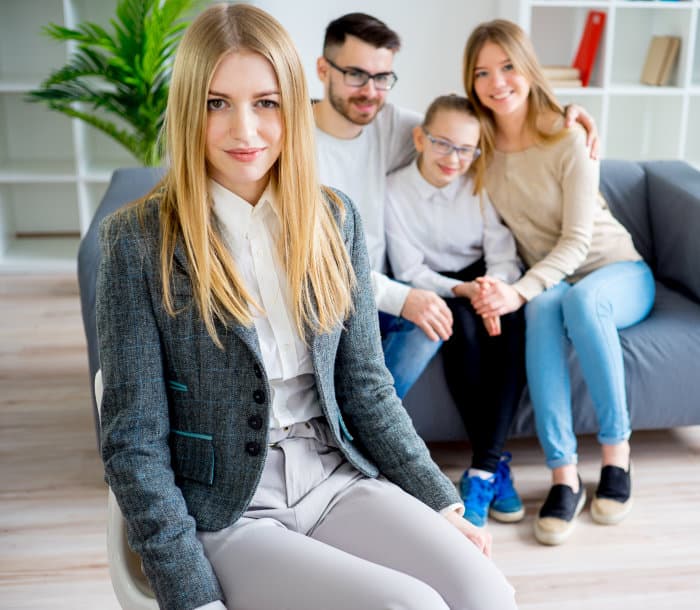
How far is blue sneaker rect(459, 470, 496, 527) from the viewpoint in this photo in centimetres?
223

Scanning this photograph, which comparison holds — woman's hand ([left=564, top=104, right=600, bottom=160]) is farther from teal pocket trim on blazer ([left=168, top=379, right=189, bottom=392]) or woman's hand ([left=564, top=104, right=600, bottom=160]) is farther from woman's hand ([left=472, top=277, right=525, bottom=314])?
teal pocket trim on blazer ([left=168, top=379, right=189, bottom=392])

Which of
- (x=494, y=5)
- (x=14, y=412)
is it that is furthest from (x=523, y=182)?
(x=494, y=5)

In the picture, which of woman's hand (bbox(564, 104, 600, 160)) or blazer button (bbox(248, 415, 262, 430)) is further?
woman's hand (bbox(564, 104, 600, 160))

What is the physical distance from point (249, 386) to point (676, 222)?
Answer: 1.81m

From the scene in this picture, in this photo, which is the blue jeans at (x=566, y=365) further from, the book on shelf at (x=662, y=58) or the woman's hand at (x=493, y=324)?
the book on shelf at (x=662, y=58)

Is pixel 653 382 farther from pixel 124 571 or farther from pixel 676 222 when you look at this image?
pixel 124 571

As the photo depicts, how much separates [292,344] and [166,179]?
0.99 ft

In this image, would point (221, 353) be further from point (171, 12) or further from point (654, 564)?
point (171, 12)

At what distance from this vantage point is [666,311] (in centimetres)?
255

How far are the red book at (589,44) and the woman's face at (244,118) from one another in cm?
304

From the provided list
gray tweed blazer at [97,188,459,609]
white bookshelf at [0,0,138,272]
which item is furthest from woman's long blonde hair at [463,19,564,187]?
white bookshelf at [0,0,138,272]

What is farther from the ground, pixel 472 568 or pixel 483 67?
pixel 483 67

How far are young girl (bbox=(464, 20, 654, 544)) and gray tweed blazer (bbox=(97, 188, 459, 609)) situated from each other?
0.95 m

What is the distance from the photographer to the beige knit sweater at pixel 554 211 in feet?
7.88
